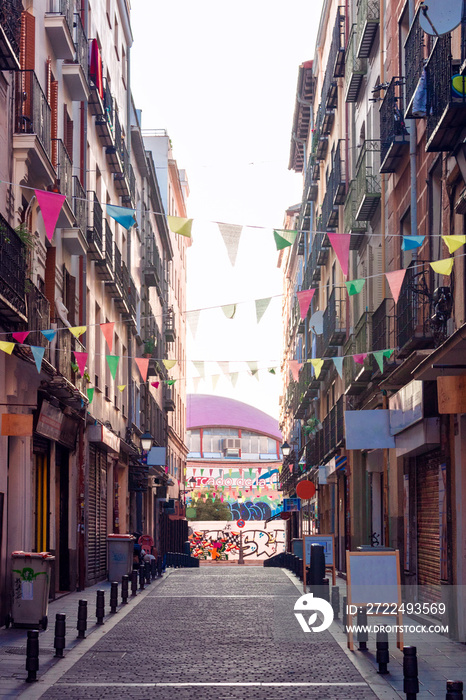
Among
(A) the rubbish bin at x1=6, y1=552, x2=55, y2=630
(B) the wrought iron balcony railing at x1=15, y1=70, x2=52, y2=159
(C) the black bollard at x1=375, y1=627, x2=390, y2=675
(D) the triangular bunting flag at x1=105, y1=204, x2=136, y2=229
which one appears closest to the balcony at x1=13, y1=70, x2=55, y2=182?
(B) the wrought iron balcony railing at x1=15, y1=70, x2=52, y2=159

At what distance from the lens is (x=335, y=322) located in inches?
1110

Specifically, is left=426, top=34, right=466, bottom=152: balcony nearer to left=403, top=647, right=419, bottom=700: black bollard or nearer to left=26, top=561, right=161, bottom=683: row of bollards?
left=403, top=647, right=419, bottom=700: black bollard

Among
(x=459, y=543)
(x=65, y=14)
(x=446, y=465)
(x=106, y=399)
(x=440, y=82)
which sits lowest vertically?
(x=459, y=543)

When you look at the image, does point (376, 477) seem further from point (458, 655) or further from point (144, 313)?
point (144, 313)

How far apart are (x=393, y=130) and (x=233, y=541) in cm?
5189

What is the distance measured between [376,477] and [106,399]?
7.85 meters

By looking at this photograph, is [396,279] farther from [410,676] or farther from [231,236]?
[410,676]

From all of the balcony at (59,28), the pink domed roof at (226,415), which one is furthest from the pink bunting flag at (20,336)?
the pink domed roof at (226,415)

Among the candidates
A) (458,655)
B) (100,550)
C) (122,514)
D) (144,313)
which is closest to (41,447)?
(100,550)

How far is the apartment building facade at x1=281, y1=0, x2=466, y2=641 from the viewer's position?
44.1 ft

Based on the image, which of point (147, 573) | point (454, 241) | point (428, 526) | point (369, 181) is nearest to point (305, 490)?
point (147, 573)

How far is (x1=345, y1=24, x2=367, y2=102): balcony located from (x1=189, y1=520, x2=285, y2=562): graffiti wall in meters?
37.8

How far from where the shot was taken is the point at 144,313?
133 feet

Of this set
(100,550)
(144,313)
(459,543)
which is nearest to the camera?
(459,543)
